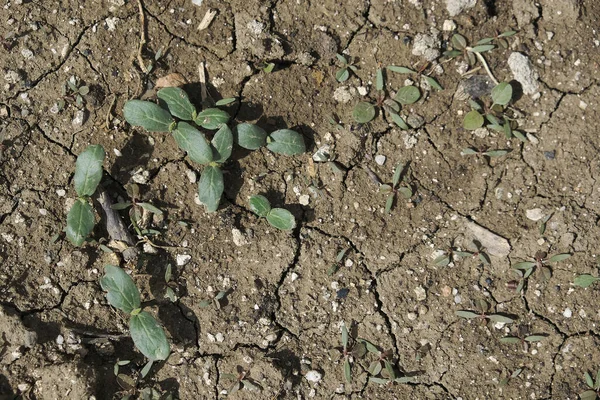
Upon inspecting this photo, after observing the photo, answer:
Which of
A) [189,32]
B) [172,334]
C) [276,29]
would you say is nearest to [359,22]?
[276,29]

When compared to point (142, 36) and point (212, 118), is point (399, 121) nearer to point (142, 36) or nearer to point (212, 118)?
point (212, 118)

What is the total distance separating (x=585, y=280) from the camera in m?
3.29

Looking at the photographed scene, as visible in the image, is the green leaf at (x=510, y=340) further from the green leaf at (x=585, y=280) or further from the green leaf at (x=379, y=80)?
the green leaf at (x=379, y=80)

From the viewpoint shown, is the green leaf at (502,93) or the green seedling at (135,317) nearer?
the green seedling at (135,317)

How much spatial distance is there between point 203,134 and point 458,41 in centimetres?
151

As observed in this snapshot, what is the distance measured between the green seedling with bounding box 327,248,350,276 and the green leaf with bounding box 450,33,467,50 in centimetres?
130

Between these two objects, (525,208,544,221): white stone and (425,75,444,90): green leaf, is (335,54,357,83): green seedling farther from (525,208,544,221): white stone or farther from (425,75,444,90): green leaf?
(525,208,544,221): white stone

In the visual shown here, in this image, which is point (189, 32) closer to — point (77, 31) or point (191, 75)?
point (191, 75)

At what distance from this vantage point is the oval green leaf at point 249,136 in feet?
10.6

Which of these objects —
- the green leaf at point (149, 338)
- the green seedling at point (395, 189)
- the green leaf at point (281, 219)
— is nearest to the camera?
the green leaf at point (149, 338)

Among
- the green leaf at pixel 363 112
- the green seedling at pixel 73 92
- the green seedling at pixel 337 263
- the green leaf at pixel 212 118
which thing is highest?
the green seedling at pixel 73 92

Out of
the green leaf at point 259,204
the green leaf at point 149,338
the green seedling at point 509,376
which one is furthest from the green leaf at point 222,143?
the green seedling at point 509,376

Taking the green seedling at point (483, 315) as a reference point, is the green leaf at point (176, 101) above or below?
above

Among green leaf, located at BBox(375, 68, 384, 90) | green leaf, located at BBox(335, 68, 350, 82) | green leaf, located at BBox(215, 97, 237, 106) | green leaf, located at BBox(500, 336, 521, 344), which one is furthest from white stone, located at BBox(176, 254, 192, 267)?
green leaf, located at BBox(500, 336, 521, 344)
